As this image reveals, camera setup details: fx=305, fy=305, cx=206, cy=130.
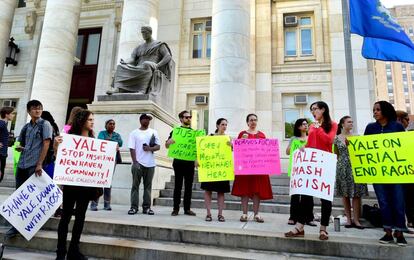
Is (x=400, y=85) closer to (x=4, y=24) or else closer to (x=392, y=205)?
(x=4, y=24)

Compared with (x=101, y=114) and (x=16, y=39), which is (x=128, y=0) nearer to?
(x=101, y=114)

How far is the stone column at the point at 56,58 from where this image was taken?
13.3m

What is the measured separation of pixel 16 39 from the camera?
64.0 feet

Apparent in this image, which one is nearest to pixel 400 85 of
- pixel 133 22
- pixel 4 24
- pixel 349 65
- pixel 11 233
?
pixel 133 22

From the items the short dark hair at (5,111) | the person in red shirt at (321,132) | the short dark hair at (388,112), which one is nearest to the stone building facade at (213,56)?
the short dark hair at (5,111)

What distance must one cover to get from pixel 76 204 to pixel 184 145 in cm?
267

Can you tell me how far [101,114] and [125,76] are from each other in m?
1.22

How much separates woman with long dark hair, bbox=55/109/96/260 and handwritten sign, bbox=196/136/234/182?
7.14ft

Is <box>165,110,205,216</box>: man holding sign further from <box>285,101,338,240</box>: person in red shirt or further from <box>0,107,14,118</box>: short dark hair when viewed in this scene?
<box>0,107,14,118</box>: short dark hair

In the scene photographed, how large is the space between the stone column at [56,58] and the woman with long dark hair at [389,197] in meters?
12.5

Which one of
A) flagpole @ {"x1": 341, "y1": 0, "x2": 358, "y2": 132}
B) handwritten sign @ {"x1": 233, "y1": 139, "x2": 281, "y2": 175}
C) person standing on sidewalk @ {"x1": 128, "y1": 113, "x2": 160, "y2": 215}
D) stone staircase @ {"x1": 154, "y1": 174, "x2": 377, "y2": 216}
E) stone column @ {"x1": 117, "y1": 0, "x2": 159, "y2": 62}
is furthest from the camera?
stone column @ {"x1": 117, "y1": 0, "x2": 159, "y2": 62}

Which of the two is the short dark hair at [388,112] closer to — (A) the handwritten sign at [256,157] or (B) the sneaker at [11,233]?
(A) the handwritten sign at [256,157]

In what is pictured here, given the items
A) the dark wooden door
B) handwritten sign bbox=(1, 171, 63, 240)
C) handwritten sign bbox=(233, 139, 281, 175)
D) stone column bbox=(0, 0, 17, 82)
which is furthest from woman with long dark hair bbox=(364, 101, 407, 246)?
stone column bbox=(0, 0, 17, 82)

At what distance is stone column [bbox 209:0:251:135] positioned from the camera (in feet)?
36.3
